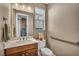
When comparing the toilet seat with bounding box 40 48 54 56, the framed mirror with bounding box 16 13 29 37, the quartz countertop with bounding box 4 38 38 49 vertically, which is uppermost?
the framed mirror with bounding box 16 13 29 37

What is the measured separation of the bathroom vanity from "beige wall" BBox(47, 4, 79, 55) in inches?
9.3

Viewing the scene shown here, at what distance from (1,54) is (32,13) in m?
0.69

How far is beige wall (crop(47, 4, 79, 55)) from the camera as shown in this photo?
1.92 m

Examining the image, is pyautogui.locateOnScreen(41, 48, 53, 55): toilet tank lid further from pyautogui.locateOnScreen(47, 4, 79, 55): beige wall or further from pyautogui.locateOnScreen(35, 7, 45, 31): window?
pyautogui.locateOnScreen(35, 7, 45, 31): window

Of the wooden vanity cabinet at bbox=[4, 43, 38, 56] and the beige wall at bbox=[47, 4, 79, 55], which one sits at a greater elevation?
the beige wall at bbox=[47, 4, 79, 55]

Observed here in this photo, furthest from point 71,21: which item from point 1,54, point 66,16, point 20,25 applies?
point 1,54

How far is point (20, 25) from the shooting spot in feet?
6.35

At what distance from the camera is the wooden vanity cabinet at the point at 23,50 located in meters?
1.87

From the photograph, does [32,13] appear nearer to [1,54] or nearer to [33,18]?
[33,18]

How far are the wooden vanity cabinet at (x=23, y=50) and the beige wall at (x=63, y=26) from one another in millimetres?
236

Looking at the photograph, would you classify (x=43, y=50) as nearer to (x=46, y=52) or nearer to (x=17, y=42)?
(x=46, y=52)

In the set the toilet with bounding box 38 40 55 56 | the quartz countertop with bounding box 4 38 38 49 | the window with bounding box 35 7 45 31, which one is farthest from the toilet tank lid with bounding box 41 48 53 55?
the window with bounding box 35 7 45 31

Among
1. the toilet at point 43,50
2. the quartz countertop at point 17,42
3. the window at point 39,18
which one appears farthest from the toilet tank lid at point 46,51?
the window at point 39,18

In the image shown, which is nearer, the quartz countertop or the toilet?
the quartz countertop
